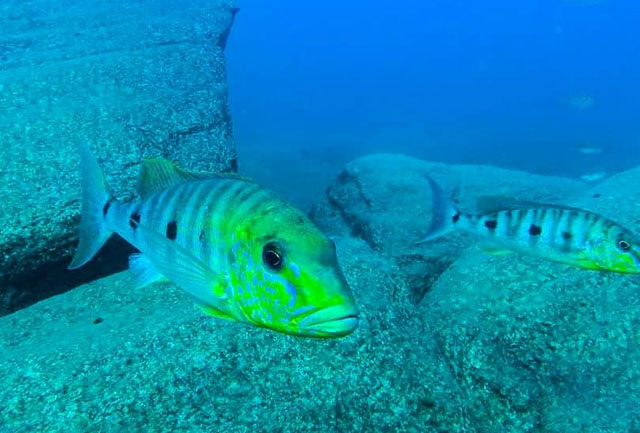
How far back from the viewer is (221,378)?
276 centimetres

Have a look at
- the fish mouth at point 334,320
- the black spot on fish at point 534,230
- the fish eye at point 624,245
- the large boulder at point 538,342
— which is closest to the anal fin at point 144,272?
the fish mouth at point 334,320

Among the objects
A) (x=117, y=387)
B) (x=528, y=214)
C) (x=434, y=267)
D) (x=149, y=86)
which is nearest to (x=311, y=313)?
(x=117, y=387)

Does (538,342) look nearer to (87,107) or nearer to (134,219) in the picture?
(134,219)

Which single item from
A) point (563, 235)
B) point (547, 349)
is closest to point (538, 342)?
point (547, 349)

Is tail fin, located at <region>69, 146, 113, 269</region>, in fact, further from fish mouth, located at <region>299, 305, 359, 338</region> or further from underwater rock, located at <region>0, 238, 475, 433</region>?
fish mouth, located at <region>299, 305, 359, 338</region>

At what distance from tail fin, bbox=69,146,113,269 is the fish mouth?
1407mm

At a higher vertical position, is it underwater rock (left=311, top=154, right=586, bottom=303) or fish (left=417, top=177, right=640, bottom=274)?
fish (left=417, top=177, right=640, bottom=274)

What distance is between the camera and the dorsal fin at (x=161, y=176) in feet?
6.42

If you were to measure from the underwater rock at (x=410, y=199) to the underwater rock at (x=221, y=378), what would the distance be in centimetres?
200

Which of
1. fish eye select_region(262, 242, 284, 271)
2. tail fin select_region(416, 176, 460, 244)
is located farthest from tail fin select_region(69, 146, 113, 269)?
tail fin select_region(416, 176, 460, 244)

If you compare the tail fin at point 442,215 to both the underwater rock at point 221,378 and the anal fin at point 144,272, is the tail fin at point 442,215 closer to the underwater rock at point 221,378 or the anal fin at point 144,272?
the underwater rock at point 221,378

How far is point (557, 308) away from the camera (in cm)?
361

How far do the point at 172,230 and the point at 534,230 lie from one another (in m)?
2.34

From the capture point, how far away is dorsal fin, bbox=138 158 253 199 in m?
1.96
